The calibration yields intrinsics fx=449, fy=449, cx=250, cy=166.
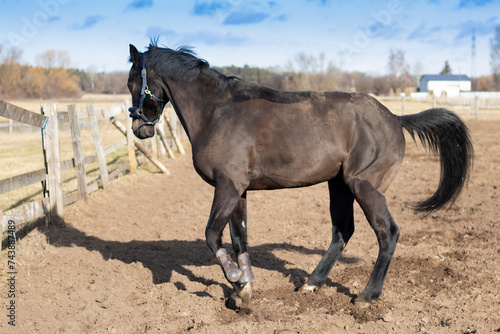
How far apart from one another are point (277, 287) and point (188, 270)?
1.11m

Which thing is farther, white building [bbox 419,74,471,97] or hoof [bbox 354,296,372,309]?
white building [bbox 419,74,471,97]

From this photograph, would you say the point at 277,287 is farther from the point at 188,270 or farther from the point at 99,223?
the point at 99,223

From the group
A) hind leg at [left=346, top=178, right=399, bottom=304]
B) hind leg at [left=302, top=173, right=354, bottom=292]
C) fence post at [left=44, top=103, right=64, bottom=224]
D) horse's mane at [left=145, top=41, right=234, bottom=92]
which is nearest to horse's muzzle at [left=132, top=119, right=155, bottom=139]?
horse's mane at [left=145, top=41, right=234, bottom=92]

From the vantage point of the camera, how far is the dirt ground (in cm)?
374

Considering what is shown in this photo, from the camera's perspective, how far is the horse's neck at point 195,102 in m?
4.27

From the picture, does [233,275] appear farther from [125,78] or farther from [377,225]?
[125,78]

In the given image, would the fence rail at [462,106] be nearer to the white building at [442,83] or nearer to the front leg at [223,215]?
the front leg at [223,215]

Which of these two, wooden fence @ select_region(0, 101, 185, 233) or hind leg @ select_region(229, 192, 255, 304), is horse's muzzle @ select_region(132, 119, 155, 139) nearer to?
hind leg @ select_region(229, 192, 255, 304)

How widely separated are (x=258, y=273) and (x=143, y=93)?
7.49 feet

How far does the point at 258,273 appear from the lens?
16.3 ft

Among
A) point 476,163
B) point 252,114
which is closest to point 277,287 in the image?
point 252,114

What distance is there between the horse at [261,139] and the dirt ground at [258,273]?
1.13 feet

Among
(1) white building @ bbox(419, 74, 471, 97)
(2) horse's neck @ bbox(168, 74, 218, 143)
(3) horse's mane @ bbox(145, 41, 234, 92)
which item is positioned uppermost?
(1) white building @ bbox(419, 74, 471, 97)

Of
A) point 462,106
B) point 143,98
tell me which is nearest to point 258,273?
point 143,98
